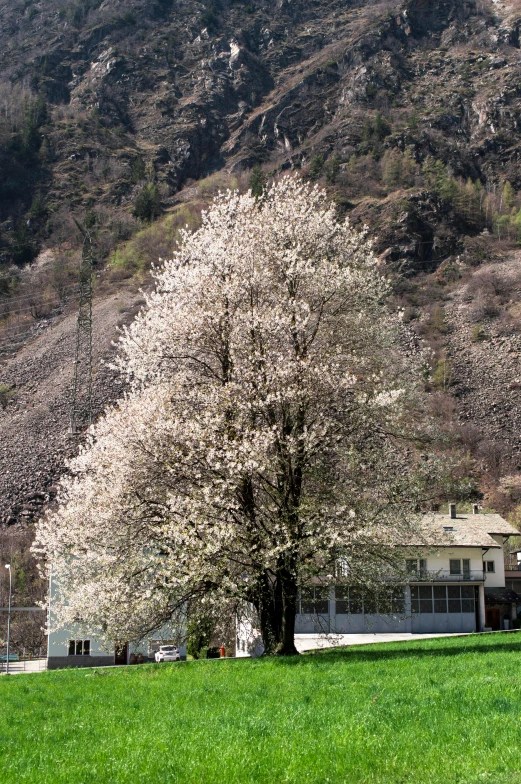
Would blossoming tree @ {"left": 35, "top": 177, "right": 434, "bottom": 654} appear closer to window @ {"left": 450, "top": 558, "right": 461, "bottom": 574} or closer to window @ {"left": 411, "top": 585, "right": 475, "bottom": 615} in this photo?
window @ {"left": 411, "top": 585, "right": 475, "bottom": 615}

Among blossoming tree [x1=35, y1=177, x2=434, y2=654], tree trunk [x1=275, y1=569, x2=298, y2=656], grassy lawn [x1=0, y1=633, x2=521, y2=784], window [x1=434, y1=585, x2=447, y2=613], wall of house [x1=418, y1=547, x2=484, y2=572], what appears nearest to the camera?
grassy lawn [x1=0, y1=633, x2=521, y2=784]

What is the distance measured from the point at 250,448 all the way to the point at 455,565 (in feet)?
126

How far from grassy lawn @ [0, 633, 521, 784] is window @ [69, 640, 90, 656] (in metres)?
29.8

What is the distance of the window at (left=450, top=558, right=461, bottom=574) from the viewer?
171ft

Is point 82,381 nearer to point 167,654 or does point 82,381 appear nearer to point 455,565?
point 455,565

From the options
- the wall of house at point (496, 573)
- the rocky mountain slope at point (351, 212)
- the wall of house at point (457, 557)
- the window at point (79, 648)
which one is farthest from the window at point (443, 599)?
the rocky mountain slope at point (351, 212)

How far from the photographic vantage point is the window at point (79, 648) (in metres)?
42.6

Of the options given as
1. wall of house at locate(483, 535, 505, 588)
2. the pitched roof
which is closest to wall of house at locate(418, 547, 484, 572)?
the pitched roof

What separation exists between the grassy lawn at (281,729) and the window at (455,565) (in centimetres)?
3921

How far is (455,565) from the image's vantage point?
172 feet

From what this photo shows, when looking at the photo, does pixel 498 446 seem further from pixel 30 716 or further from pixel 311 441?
pixel 30 716

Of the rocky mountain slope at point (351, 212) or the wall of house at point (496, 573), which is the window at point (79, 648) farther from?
the rocky mountain slope at point (351, 212)

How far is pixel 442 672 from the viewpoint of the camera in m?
13.3

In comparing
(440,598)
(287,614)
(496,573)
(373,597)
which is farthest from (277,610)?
(496,573)
